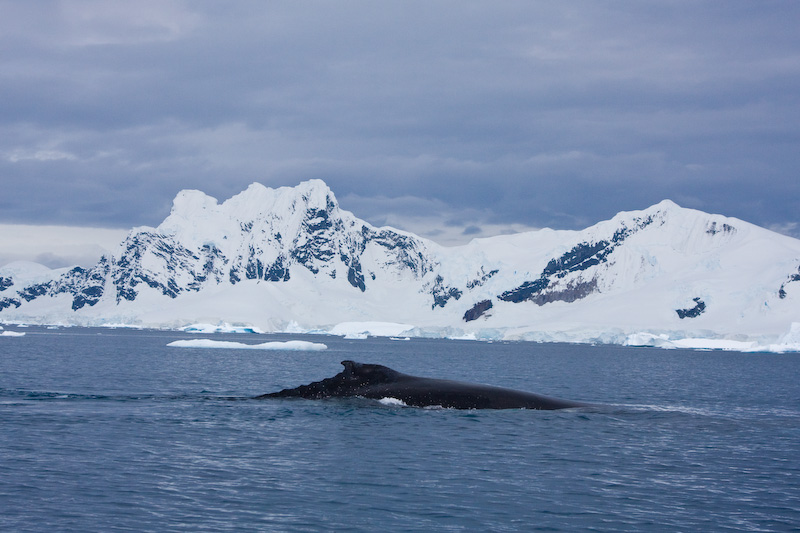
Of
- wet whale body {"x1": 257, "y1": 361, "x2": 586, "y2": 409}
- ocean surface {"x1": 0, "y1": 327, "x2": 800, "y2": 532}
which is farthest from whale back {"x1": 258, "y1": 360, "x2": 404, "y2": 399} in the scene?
ocean surface {"x1": 0, "y1": 327, "x2": 800, "y2": 532}

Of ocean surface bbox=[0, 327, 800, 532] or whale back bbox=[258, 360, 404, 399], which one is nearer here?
ocean surface bbox=[0, 327, 800, 532]

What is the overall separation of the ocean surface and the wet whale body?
0.65 m

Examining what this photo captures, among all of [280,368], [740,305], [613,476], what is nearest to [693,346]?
[740,305]

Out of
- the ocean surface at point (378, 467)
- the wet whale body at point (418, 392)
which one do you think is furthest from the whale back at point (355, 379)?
the ocean surface at point (378, 467)

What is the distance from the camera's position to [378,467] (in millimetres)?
18906

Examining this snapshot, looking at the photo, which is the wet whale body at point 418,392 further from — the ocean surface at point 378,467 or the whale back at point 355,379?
the ocean surface at point 378,467

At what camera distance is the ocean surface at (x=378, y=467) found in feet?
46.9

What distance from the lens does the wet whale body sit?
92.4ft

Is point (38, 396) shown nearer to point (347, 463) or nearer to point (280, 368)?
point (347, 463)

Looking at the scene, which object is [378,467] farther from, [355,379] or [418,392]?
[355,379]

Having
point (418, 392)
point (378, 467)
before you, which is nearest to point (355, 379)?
point (418, 392)

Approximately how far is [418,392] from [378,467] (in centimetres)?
940

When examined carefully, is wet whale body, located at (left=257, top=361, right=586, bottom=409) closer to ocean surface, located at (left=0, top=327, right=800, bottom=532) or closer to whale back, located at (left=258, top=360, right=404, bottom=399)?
whale back, located at (left=258, top=360, right=404, bottom=399)

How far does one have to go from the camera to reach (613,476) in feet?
59.6
